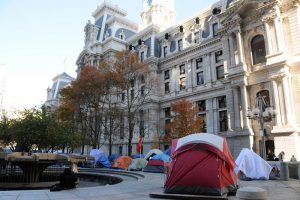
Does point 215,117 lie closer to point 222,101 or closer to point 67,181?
point 222,101

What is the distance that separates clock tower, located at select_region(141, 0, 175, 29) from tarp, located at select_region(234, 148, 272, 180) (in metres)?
59.7

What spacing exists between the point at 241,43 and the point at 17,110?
26501mm

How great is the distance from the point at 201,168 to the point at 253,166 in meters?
8.05

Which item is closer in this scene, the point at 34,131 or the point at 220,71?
the point at 34,131

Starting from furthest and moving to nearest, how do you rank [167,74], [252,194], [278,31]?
[167,74] → [278,31] → [252,194]

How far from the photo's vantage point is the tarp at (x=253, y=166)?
16609 mm

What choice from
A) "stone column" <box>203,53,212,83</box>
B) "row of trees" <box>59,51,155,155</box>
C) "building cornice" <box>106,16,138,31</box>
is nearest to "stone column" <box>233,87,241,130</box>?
"stone column" <box>203,53,212,83</box>

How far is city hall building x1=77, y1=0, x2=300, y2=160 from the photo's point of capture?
2744 cm

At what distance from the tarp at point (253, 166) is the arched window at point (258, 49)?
16381mm

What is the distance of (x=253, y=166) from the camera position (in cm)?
1681

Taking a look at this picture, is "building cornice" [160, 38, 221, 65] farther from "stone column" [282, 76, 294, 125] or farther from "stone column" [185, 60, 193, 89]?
"stone column" [282, 76, 294, 125]

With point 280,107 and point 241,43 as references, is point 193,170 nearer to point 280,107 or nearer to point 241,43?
point 280,107

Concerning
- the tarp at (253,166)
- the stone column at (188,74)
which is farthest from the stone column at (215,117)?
the tarp at (253,166)

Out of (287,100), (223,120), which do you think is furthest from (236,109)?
(223,120)
